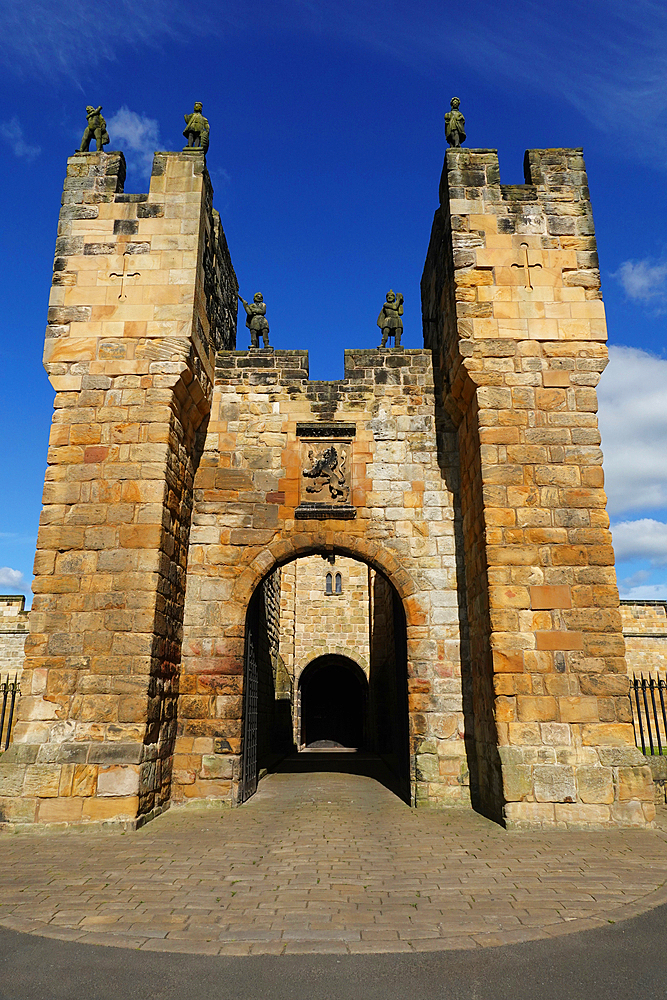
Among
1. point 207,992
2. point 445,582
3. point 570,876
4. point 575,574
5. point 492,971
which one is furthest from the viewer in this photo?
point 445,582

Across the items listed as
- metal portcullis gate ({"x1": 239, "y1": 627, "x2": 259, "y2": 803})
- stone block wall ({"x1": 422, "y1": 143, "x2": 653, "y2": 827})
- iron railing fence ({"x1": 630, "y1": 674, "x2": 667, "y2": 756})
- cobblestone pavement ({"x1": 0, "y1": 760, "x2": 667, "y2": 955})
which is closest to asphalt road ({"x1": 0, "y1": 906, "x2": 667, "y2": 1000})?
cobblestone pavement ({"x1": 0, "y1": 760, "x2": 667, "y2": 955})

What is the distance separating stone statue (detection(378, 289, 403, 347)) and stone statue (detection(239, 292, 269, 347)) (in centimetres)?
187

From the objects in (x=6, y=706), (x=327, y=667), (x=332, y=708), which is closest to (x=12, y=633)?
(x=6, y=706)

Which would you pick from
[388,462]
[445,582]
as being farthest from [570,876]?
[388,462]

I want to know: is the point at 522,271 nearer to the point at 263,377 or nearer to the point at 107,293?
the point at 263,377

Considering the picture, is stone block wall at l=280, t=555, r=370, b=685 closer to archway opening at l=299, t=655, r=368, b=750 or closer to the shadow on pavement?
the shadow on pavement

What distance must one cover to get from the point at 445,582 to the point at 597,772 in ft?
9.58

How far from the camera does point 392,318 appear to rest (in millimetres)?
10492

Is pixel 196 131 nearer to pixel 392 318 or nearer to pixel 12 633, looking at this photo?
pixel 392 318

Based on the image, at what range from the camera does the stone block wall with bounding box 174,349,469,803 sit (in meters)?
8.31

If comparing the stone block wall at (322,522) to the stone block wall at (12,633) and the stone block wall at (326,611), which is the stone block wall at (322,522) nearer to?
the stone block wall at (326,611)

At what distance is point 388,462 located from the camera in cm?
925

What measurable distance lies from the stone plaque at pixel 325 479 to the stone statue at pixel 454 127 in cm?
450

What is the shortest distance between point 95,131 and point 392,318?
498cm
